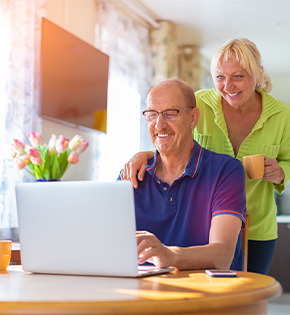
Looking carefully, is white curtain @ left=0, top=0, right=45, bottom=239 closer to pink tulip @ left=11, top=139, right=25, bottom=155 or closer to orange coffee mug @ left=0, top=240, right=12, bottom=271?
pink tulip @ left=11, top=139, right=25, bottom=155

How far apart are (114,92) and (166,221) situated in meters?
3.70

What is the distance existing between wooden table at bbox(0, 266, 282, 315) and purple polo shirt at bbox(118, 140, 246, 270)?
414 millimetres

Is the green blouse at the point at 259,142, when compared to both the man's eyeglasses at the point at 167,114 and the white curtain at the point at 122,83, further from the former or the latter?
the white curtain at the point at 122,83

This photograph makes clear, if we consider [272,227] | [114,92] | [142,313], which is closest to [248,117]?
[272,227]

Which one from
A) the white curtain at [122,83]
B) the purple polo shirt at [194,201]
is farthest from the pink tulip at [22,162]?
the white curtain at [122,83]

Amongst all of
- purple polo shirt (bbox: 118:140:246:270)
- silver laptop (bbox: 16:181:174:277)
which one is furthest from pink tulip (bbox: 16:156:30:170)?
silver laptop (bbox: 16:181:174:277)

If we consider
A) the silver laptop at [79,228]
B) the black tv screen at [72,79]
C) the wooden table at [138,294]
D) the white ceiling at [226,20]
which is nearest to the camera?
the wooden table at [138,294]

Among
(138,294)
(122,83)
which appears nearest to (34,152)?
(138,294)

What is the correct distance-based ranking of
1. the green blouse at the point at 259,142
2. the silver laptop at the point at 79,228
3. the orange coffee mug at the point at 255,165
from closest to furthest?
the silver laptop at the point at 79,228 < the orange coffee mug at the point at 255,165 < the green blouse at the point at 259,142

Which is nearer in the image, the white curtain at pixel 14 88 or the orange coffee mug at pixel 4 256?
the orange coffee mug at pixel 4 256

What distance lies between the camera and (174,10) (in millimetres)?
5957

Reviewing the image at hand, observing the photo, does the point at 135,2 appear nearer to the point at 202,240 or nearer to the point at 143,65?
the point at 143,65

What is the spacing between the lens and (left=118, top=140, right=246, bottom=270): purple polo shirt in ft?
5.27

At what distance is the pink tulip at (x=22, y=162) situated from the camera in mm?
2826
